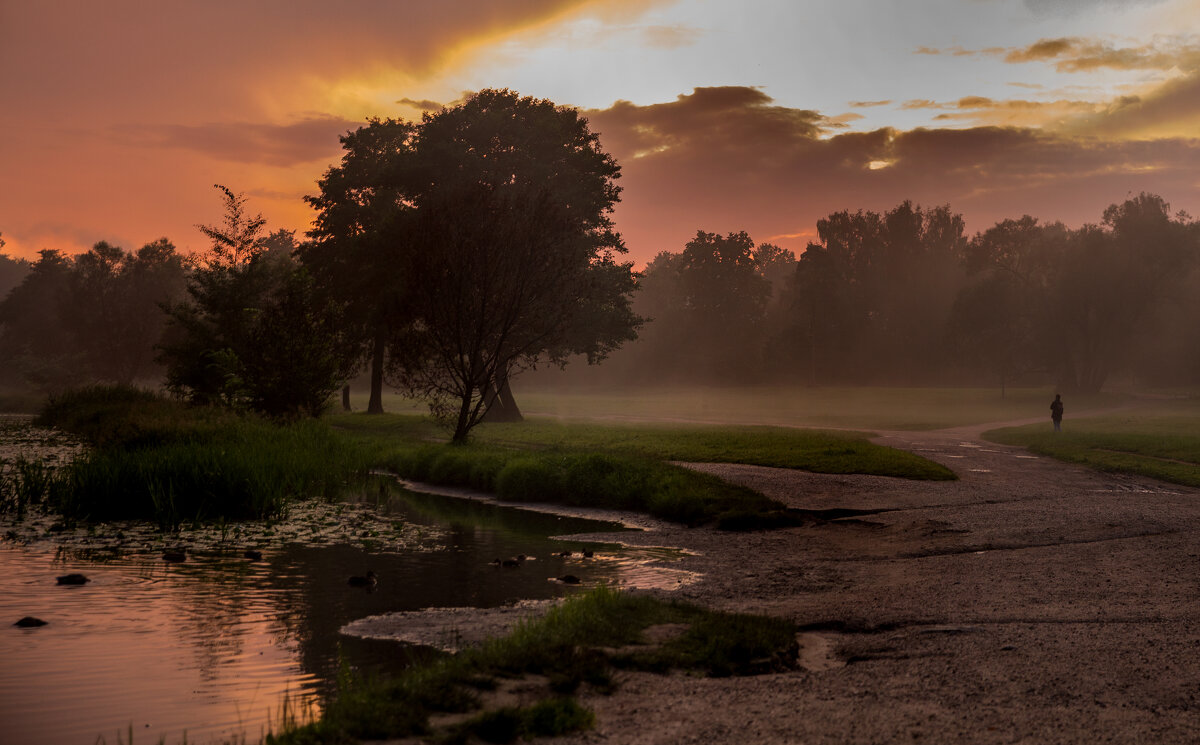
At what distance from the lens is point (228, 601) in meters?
13.1

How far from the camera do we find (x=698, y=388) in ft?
393

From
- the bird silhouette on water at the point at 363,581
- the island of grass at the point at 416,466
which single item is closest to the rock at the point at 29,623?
the bird silhouette on water at the point at 363,581

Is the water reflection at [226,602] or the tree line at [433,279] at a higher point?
the tree line at [433,279]

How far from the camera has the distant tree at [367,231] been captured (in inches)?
2066

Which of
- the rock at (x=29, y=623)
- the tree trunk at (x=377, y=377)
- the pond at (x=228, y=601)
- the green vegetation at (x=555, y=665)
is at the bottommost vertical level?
the pond at (x=228, y=601)

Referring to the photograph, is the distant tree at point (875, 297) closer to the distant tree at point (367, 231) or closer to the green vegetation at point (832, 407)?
the green vegetation at point (832, 407)

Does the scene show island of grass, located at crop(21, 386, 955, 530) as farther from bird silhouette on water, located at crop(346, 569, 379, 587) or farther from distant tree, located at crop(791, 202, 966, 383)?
distant tree, located at crop(791, 202, 966, 383)

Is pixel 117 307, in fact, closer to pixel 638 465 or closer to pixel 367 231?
pixel 367 231

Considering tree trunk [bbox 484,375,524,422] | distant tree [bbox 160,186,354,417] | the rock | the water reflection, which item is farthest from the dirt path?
tree trunk [bbox 484,375,524,422]

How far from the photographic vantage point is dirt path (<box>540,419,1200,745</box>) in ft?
24.6

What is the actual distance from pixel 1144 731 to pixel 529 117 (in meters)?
50.4

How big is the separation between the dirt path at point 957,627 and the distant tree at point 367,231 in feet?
118

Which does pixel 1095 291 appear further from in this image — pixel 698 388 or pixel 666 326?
pixel 666 326

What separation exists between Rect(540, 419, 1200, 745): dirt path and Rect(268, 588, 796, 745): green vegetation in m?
0.40
